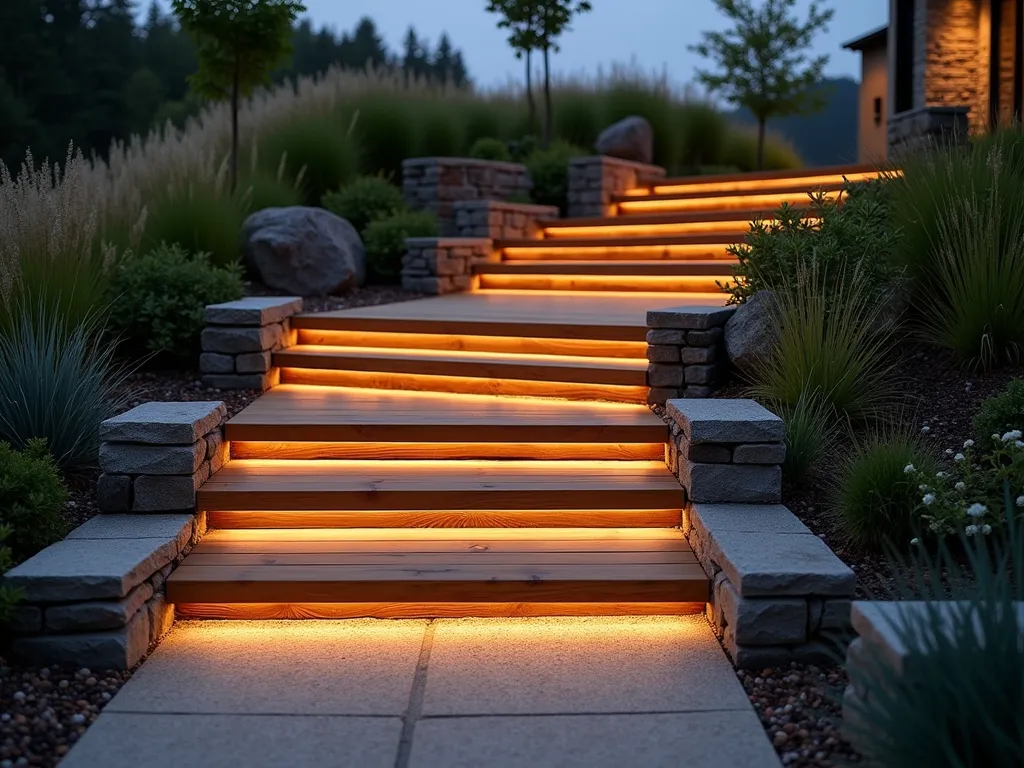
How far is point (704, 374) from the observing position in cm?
533

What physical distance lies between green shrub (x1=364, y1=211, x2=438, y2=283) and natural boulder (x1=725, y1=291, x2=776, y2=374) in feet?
15.8

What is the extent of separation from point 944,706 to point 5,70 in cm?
3114

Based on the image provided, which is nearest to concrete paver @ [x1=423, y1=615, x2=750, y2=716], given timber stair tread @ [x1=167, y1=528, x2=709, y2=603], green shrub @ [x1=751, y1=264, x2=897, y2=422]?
timber stair tread @ [x1=167, y1=528, x2=709, y2=603]

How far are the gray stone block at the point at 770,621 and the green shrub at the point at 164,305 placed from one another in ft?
13.9

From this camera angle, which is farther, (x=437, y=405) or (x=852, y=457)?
(x=437, y=405)

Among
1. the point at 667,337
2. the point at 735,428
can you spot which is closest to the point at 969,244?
the point at 667,337

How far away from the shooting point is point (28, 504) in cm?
380

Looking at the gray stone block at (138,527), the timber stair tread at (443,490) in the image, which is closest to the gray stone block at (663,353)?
the timber stair tread at (443,490)

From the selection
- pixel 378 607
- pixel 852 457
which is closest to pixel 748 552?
pixel 852 457

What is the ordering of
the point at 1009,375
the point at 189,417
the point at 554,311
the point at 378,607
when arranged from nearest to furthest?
the point at 378,607
the point at 189,417
the point at 1009,375
the point at 554,311

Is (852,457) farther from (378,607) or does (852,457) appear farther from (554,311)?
(554,311)

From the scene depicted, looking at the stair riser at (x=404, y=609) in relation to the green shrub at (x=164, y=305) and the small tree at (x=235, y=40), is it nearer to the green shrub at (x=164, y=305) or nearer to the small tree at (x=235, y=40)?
the green shrub at (x=164, y=305)

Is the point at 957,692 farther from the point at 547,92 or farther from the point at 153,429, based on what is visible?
the point at 547,92

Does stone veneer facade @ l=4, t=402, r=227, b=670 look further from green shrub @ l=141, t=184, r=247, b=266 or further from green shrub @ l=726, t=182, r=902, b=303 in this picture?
green shrub @ l=141, t=184, r=247, b=266
